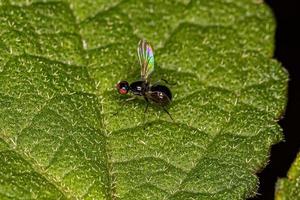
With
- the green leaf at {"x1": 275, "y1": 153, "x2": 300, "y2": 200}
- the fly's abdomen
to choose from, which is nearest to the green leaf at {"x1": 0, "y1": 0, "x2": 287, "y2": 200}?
the fly's abdomen

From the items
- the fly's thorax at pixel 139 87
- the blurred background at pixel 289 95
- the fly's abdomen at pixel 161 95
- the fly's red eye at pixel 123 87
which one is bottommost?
the blurred background at pixel 289 95

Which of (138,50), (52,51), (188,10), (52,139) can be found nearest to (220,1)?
(188,10)

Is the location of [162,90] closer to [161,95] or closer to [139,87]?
[161,95]

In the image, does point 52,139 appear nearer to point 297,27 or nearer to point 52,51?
point 52,51

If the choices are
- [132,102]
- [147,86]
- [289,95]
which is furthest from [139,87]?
[289,95]

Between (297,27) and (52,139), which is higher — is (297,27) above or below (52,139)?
below

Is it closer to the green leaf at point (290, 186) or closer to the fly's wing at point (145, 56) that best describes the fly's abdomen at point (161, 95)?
the fly's wing at point (145, 56)

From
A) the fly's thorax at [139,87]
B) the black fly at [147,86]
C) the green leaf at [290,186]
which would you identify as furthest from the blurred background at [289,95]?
the fly's thorax at [139,87]

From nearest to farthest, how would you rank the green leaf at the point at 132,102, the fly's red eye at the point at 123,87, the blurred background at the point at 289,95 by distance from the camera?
the green leaf at the point at 132,102
the blurred background at the point at 289,95
the fly's red eye at the point at 123,87
